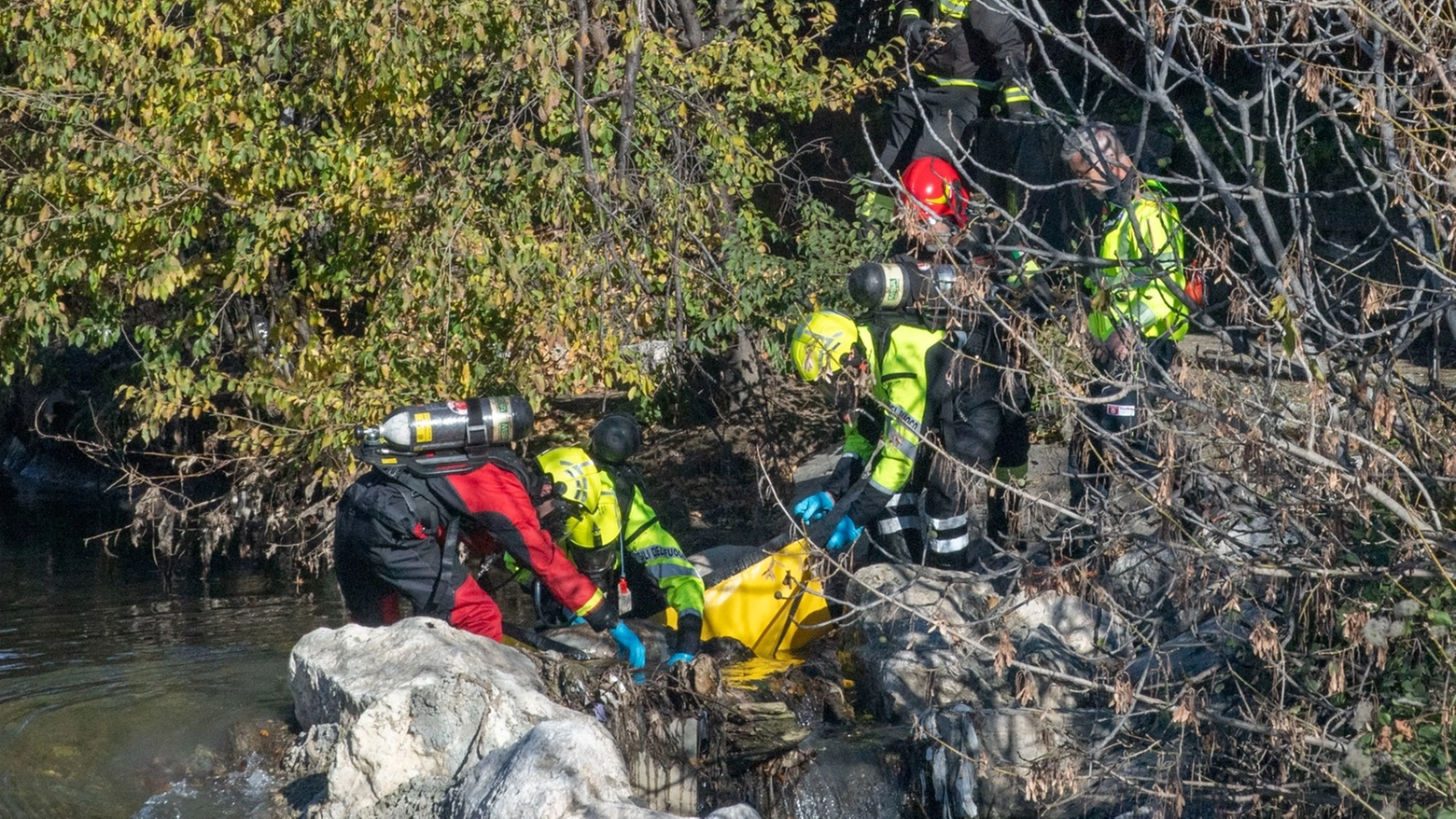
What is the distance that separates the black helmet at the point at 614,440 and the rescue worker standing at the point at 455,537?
0.35m

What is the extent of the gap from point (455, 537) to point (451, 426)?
0.50 m

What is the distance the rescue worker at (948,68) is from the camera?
29.9 feet

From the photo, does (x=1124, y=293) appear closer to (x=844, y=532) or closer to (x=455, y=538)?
(x=844, y=532)

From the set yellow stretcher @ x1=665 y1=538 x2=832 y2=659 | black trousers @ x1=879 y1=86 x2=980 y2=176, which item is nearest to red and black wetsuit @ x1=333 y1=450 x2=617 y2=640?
yellow stretcher @ x1=665 y1=538 x2=832 y2=659

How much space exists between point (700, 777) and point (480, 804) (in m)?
1.29

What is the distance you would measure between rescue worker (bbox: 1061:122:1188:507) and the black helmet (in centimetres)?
190

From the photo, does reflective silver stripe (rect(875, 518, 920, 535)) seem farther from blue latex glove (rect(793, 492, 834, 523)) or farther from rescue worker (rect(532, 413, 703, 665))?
rescue worker (rect(532, 413, 703, 665))

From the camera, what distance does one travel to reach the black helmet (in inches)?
270

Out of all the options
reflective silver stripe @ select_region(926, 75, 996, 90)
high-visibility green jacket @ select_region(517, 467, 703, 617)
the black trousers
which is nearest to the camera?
high-visibility green jacket @ select_region(517, 467, 703, 617)

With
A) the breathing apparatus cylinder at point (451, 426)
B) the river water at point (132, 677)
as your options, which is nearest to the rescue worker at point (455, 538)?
the breathing apparatus cylinder at point (451, 426)

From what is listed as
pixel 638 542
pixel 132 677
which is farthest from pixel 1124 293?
pixel 132 677

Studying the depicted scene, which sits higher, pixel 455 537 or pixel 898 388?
pixel 898 388

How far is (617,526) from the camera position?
22.3ft

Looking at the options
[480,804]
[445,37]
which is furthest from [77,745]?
[445,37]
